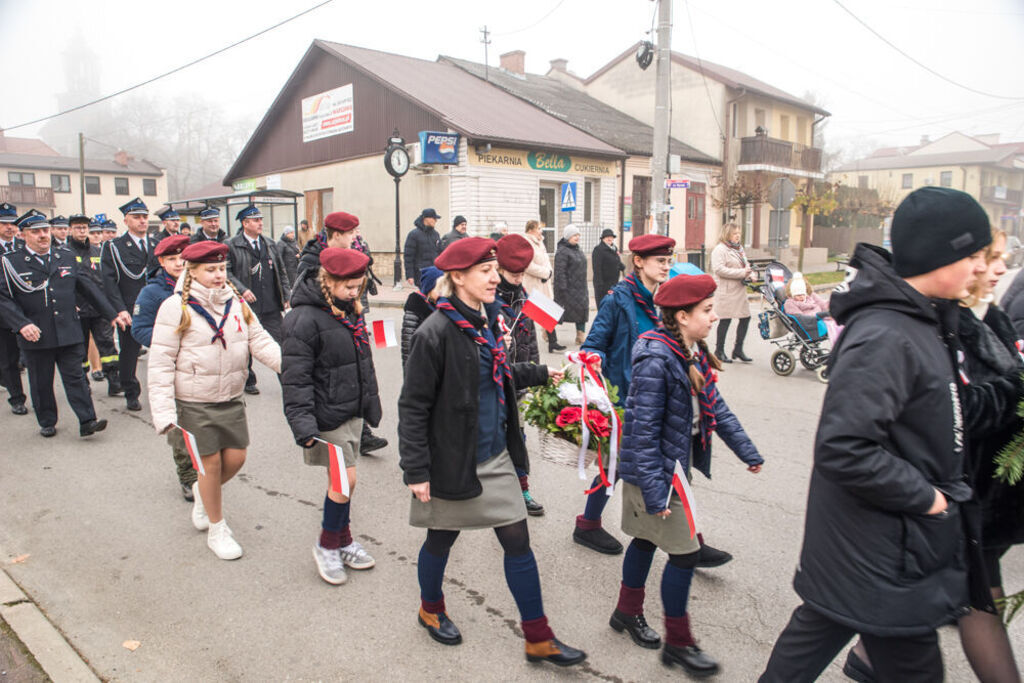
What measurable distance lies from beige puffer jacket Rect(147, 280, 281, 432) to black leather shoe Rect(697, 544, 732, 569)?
2560 mm

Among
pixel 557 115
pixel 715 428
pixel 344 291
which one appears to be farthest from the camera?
pixel 557 115

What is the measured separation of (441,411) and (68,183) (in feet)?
209

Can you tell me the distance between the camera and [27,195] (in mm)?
52531

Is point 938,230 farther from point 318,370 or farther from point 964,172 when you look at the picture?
point 964,172

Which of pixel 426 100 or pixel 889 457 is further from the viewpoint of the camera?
pixel 426 100

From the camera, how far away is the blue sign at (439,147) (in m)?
19.5

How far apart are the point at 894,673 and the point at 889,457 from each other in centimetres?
68

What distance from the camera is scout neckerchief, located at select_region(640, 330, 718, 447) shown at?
9.99 feet

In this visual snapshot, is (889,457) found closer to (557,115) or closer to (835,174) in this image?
(557,115)

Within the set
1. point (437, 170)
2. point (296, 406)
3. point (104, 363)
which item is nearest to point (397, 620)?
point (296, 406)

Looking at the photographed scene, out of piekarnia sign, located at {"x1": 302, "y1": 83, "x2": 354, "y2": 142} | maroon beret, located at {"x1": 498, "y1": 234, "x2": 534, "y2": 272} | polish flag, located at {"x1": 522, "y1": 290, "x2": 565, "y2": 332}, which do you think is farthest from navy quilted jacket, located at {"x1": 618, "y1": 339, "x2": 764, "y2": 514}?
piekarnia sign, located at {"x1": 302, "y1": 83, "x2": 354, "y2": 142}

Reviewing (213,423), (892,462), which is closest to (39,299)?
(213,423)

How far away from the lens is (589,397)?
328 cm

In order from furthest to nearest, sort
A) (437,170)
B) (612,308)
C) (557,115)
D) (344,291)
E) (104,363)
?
1. (557,115)
2. (437,170)
3. (104,363)
4. (612,308)
5. (344,291)
